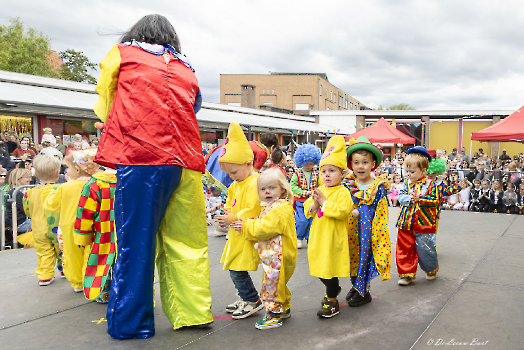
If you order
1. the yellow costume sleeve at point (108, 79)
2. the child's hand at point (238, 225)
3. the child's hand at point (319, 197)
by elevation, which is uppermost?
the yellow costume sleeve at point (108, 79)

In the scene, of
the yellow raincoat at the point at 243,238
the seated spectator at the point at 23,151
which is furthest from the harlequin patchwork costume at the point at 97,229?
the seated spectator at the point at 23,151

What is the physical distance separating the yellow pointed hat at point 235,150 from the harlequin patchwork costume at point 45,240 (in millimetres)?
2004

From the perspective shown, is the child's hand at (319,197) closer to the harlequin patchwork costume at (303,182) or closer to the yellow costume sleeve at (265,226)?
the yellow costume sleeve at (265,226)

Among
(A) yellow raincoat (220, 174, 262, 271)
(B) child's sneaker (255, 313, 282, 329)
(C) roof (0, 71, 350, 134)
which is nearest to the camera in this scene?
(B) child's sneaker (255, 313, 282, 329)

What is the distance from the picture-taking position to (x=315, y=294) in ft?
12.7

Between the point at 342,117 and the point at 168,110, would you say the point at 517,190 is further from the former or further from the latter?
the point at 342,117

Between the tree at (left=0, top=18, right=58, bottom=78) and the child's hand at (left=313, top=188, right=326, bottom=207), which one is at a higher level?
the tree at (left=0, top=18, right=58, bottom=78)

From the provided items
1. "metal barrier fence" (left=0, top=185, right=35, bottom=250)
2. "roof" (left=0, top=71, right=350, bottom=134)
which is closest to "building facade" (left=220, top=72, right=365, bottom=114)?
"roof" (left=0, top=71, right=350, bottom=134)

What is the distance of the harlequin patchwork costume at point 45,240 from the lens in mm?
4172

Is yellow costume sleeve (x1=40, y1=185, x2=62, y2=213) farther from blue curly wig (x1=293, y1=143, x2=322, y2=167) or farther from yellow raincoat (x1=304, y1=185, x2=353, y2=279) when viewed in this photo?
blue curly wig (x1=293, y1=143, x2=322, y2=167)

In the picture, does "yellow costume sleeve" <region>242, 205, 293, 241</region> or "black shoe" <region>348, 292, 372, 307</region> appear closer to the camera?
"yellow costume sleeve" <region>242, 205, 293, 241</region>

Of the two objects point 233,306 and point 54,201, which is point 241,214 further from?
point 54,201

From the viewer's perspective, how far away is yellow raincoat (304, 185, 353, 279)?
316 cm

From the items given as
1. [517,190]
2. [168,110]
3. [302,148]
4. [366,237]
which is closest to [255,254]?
[366,237]
